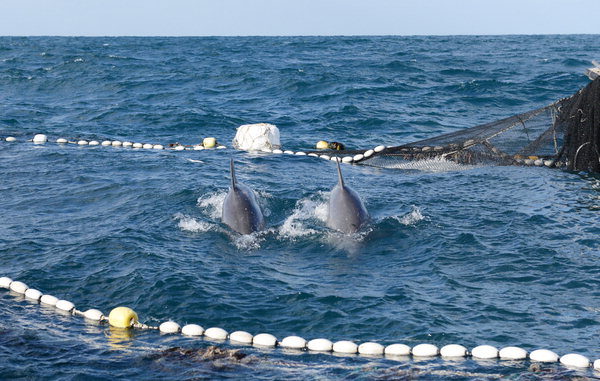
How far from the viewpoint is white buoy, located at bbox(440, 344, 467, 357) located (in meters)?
10.7

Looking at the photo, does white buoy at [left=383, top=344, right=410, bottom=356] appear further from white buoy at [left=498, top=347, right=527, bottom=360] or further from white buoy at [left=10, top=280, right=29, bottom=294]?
white buoy at [left=10, top=280, right=29, bottom=294]

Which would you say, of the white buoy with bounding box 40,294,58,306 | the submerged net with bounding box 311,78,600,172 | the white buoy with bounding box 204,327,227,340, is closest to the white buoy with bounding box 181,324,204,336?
the white buoy with bounding box 204,327,227,340

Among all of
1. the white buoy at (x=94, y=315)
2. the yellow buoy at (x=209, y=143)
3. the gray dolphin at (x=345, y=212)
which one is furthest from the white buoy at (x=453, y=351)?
the yellow buoy at (x=209, y=143)

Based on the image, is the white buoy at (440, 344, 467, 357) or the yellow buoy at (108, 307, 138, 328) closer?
the white buoy at (440, 344, 467, 357)

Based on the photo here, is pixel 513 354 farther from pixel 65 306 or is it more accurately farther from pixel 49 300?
pixel 49 300

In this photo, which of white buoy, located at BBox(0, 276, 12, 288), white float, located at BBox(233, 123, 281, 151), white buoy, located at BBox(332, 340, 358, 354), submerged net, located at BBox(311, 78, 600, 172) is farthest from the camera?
white float, located at BBox(233, 123, 281, 151)

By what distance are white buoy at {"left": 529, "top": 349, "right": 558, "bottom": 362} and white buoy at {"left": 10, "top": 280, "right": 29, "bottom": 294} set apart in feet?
28.0

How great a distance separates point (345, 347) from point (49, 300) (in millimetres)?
5283

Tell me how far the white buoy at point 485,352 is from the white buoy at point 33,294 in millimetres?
7336

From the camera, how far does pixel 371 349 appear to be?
35.8 ft

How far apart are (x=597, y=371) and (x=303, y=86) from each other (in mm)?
29155

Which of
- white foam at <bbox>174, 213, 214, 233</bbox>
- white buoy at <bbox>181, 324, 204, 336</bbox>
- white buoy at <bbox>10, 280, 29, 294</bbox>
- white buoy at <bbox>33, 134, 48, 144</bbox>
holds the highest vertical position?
white buoy at <bbox>33, 134, 48, 144</bbox>

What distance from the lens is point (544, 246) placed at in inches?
589

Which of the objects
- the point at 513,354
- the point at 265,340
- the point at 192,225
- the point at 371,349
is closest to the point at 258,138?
the point at 192,225
